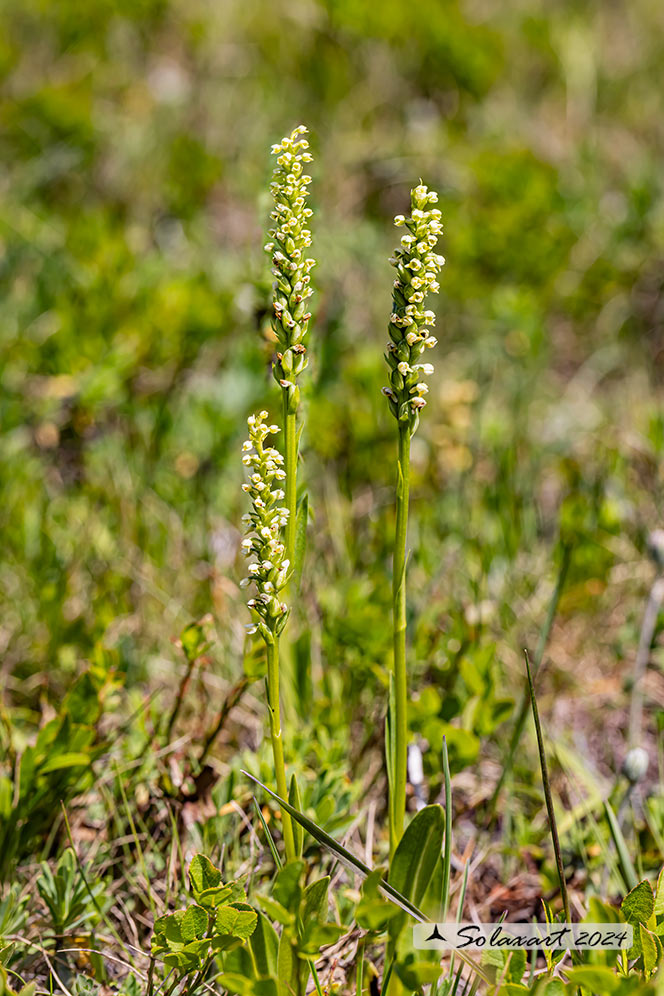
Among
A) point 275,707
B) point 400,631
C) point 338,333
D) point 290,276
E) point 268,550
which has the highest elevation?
point 338,333

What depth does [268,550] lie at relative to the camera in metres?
1.46

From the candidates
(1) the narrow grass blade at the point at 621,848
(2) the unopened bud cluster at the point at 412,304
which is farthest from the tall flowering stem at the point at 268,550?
(1) the narrow grass blade at the point at 621,848

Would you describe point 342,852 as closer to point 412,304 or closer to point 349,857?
point 349,857

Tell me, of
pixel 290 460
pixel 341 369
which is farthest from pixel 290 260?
pixel 341 369

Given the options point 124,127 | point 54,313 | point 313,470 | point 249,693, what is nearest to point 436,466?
point 313,470

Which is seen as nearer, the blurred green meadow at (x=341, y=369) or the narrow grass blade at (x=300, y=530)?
the narrow grass blade at (x=300, y=530)

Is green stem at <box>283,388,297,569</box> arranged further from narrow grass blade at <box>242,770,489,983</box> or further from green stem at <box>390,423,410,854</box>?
narrow grass blade at <box>242,770,489,983</box>

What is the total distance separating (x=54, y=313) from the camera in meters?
3.63

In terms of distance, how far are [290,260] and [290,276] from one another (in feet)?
0.08

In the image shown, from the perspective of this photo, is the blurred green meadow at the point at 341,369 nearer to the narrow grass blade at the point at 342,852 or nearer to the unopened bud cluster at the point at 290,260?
the unopened bud cluster at the point at 290,260

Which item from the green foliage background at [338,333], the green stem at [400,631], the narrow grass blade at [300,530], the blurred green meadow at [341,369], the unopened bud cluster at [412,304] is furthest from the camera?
the green foliage background at [338,333]

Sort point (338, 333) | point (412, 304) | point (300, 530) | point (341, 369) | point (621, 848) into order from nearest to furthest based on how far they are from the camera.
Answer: point (412, 304) < point (300, 530) < point (621, 848) < point (341, 369) < point (338, 333)

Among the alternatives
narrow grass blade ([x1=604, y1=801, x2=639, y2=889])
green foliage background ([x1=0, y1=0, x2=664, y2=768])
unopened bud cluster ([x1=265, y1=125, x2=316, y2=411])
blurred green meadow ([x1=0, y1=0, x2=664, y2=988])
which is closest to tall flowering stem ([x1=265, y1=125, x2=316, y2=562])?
unopened bud cluster ([x1=265, y1=125, x2=316, y2=411])

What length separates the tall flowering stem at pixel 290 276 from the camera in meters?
1.41
